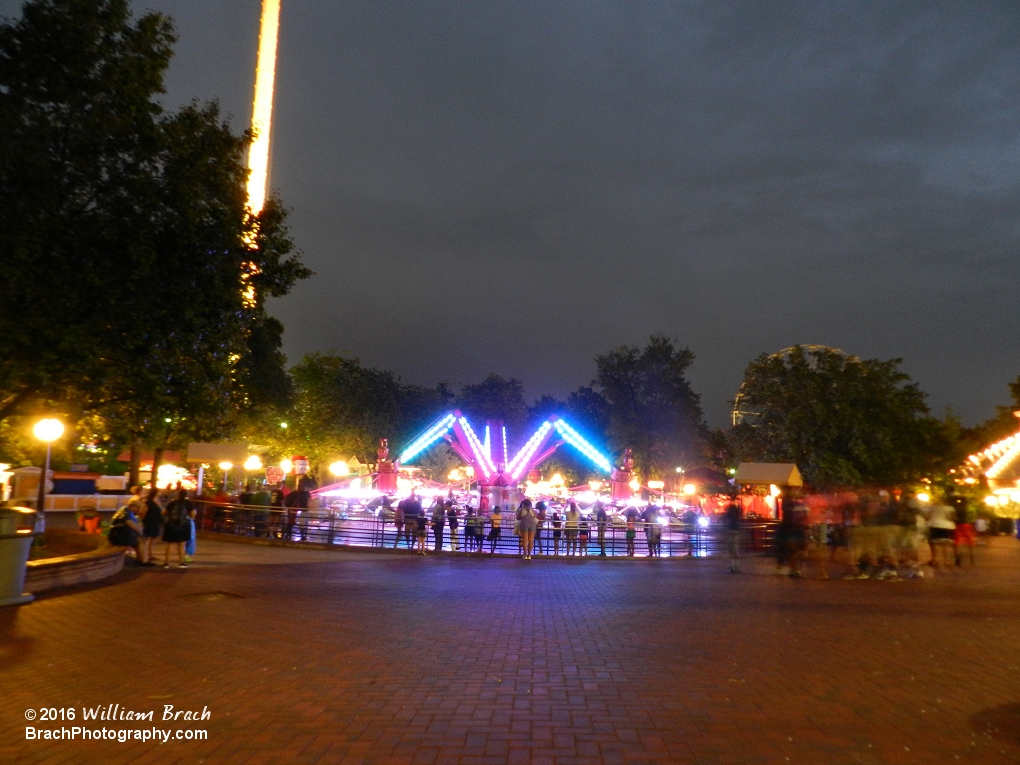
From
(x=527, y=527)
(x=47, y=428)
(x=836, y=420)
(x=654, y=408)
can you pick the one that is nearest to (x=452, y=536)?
(x=527, y=527)

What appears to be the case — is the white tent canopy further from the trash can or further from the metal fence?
the trash can

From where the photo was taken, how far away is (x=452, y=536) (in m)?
23.3

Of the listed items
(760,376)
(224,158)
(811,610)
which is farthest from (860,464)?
(224,158)

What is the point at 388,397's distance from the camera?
7331 centimetres

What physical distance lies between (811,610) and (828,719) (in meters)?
5.96

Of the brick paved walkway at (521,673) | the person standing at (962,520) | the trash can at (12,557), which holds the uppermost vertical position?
the person standing at (962,520)

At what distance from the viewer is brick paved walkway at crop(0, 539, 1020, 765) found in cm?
552

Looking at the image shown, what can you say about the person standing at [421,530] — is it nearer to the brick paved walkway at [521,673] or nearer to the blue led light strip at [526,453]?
the brick paved walkway at [521,673]

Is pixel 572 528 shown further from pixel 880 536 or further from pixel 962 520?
pixel 962 520

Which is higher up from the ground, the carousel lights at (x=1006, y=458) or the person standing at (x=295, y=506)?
the carousel lights at (x=1006, y=458)

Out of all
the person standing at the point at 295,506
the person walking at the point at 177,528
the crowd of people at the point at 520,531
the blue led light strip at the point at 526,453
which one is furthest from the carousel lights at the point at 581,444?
the person walking at the point at 177,528

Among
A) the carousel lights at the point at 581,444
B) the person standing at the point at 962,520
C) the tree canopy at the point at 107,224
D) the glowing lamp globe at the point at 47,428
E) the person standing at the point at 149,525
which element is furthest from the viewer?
the carousel lights at the point at 581,444

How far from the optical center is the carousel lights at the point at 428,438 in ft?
106

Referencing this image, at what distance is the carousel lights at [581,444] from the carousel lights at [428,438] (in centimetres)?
457
